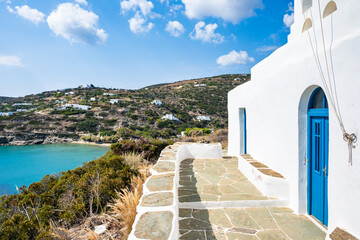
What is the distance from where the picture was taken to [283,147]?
396 cm

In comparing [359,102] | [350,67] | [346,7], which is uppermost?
[346,7]

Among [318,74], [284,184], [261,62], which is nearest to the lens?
[318,74]

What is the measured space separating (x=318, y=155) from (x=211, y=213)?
6.64 feet

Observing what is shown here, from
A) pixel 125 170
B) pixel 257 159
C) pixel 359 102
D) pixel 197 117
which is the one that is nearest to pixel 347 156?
pixel 359 102

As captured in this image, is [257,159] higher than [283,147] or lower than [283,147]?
lower

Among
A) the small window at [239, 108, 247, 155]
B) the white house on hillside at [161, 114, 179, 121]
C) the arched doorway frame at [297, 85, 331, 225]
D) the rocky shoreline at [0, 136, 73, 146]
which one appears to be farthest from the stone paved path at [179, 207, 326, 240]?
the white house on hillside at [161, 114, 179, 121]

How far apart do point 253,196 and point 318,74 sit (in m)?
2.53

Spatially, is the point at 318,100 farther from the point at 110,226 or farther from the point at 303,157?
the point at 110,226

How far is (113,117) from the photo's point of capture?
111 feet

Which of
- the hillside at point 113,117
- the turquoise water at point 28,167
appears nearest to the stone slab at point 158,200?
the turquoise water at point 28,167

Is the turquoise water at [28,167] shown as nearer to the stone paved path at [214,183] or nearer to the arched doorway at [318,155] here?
the stone paved path at [214,183]

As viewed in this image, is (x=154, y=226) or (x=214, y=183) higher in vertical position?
(x=154, y=226)

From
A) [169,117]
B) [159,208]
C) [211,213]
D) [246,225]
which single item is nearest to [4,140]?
[169,117]

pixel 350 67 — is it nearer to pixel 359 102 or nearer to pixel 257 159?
pixel 359 102
